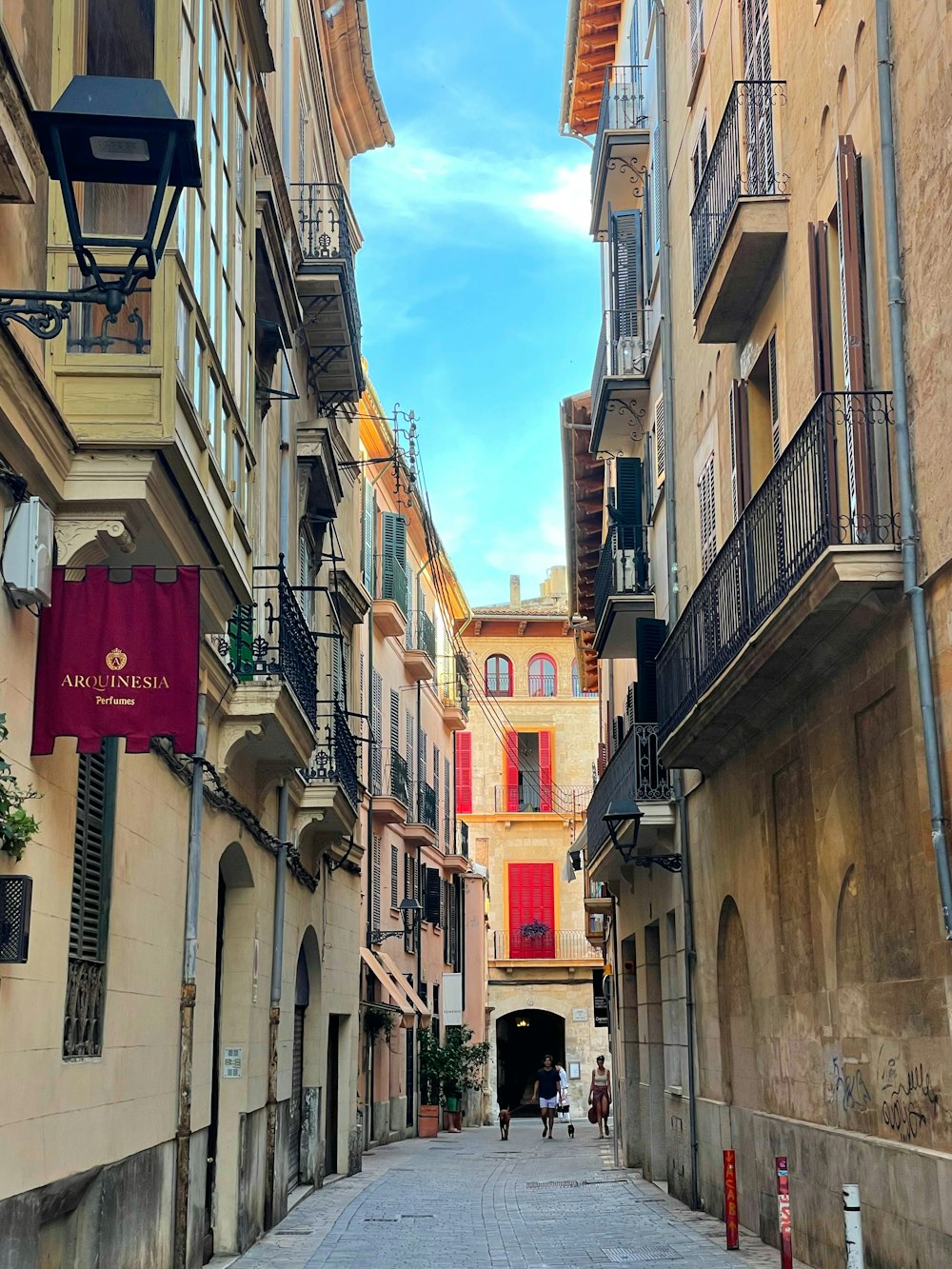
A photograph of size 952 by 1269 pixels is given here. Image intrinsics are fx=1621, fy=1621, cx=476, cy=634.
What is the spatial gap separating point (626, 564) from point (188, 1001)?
11.6 meters

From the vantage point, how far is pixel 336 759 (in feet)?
66.5

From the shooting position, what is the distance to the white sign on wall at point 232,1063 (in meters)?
15.2

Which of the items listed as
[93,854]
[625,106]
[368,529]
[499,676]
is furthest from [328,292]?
[499,676]

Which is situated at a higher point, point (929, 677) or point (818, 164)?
point (818, 164)

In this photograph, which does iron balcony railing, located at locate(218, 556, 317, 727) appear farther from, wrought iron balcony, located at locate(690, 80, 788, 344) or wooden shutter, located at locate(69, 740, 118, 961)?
wrought iron balcony, located at locate(690, 80, 788, 344)

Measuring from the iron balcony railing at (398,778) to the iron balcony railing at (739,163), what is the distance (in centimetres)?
2119

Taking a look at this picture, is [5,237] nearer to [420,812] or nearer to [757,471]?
[757,471]

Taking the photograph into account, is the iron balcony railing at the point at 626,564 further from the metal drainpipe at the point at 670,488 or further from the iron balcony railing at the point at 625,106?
the iron balcony railing at the point at 625,106

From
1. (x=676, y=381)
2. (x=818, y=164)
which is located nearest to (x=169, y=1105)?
(x=818, y=164)

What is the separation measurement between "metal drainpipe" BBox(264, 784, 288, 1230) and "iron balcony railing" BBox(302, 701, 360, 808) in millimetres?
1346

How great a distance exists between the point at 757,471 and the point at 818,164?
3.53m

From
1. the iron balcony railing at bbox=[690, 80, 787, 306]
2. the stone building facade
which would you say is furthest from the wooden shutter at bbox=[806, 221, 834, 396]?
the iron balcony railing at bbox=[690, 80, 787, 306]

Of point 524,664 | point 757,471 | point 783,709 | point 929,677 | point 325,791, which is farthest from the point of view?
point 524,664

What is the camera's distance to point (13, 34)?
741cm
